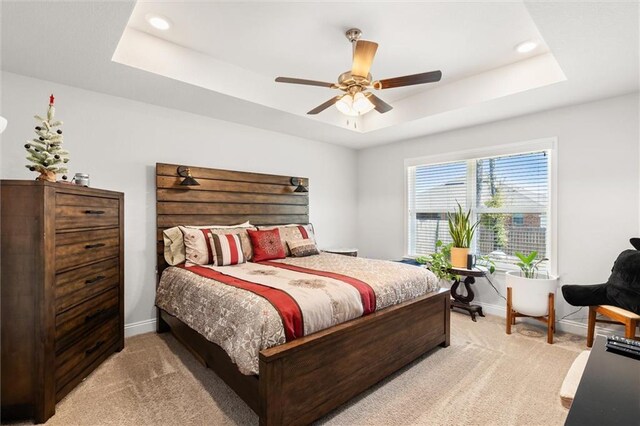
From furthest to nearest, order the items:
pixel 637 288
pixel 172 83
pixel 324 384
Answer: pixel 172 83
pixel 637 288
pixel 324 384

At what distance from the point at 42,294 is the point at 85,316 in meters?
0.49

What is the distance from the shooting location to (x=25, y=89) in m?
2.65

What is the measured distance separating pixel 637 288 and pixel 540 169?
1.55m

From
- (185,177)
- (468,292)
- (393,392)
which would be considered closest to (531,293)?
(468,292)

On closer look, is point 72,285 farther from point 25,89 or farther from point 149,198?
point 25,89

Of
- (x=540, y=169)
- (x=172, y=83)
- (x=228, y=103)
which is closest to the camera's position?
(x=172, y=83)

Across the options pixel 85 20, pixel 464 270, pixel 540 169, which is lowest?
pixel 464 270

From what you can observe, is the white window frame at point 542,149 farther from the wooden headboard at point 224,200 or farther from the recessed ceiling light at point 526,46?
the wooden headboard at point 224,200

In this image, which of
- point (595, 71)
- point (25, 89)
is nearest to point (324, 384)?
point (595, 71)

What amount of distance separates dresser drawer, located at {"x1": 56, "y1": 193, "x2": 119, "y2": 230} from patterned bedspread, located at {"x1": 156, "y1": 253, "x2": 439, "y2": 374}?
0.77 m

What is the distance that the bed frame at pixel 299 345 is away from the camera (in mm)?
1688

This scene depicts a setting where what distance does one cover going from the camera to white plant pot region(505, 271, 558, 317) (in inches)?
120

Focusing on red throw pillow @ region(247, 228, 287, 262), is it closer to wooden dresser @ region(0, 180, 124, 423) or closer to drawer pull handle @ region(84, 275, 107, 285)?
drawer pull handle @ region(84, 275, 107, 285)

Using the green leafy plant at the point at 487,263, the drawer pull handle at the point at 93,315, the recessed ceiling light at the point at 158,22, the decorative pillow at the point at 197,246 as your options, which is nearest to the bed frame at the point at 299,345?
the decorative pillow at the point at 197,246
